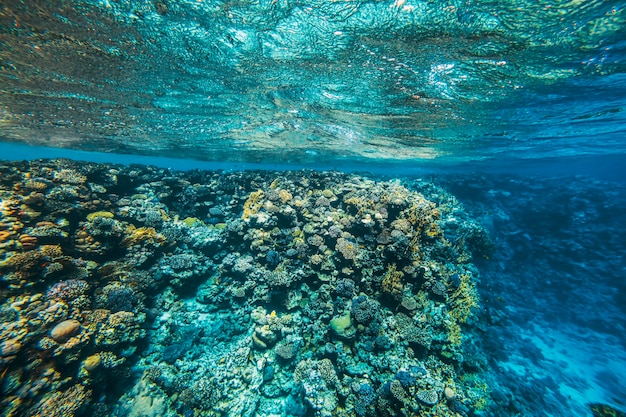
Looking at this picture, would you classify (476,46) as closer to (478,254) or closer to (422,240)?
(422,240)

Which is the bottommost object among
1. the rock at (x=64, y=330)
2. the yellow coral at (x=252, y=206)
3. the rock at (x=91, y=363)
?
the rock at (x=91, y=363)

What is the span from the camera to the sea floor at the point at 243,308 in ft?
18.4

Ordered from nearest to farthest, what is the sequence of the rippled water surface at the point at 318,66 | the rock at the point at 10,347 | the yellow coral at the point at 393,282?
the rock at the point at 10,347
the rippled water surface at the point at 318,66
the yellow coral at the point at 393,282

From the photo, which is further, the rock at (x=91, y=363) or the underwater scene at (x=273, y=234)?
the underwater scene at (x=273, y=234)

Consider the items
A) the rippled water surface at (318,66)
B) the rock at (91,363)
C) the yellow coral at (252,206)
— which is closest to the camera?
the rock at (91,363)

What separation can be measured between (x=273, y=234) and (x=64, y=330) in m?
5.89

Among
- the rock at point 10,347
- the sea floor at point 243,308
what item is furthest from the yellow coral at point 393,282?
the rock at point 10,347

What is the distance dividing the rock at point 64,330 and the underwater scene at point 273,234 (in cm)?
4

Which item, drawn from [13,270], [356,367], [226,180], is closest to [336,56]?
[226,180]

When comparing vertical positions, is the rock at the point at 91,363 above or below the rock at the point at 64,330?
below

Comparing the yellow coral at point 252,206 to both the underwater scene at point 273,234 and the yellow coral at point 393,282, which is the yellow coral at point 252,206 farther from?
the yellow coral at point 393,282

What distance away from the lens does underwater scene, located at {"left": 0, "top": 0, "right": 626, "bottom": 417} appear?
593cm

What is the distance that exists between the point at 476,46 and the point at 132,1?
384 inches

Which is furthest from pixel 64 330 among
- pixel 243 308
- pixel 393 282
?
pixel 393 282
